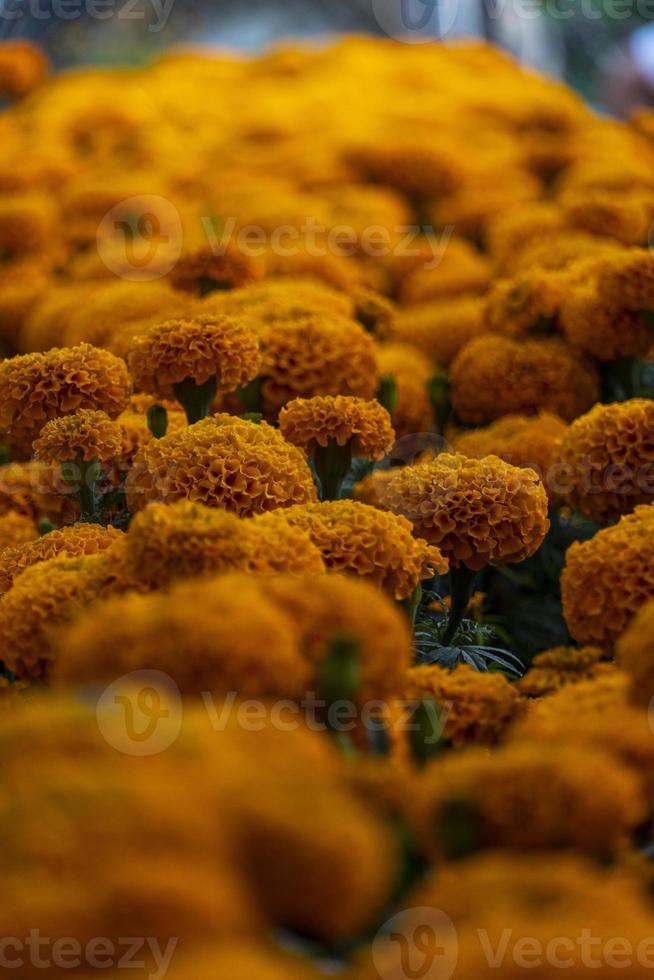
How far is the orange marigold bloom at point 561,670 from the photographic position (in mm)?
1724

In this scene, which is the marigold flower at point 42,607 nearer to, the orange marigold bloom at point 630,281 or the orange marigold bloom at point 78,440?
the orange marigold bloom at point 78,440

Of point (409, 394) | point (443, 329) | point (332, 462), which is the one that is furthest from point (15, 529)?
point (443, 329)

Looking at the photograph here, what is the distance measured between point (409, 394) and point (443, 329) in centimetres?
46

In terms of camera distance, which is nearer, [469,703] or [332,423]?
[469,703]

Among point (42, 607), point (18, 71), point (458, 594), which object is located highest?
point (42, 607)

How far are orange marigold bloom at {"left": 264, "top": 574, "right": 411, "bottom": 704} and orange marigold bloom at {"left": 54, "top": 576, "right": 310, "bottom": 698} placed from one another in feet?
0.12

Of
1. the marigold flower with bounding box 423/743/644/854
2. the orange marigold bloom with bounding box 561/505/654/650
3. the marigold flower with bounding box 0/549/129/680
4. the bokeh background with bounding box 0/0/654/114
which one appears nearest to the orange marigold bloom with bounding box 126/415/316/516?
the marigold flower with bounding box 0/549/129/680

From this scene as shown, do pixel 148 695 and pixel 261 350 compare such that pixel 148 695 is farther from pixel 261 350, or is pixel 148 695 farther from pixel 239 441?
pixel 261 350

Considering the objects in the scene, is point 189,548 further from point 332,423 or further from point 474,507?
point 332,423

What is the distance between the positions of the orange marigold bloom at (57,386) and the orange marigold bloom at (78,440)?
0.35 ft

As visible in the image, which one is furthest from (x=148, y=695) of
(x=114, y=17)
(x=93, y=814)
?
(x=114, y=17)

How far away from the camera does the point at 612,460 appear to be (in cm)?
243

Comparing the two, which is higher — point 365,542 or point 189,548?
point 189,548

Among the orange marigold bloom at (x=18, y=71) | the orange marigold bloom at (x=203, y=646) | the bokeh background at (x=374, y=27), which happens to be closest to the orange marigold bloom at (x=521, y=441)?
the orange marigold bloom at (x=203, y=646)
